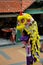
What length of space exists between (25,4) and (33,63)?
8.96m

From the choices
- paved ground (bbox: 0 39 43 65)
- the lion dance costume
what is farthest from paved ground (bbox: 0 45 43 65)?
the lion dance costume

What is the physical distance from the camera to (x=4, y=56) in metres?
Result: 13.1

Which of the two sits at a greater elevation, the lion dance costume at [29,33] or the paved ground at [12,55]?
the lion dance costume at [29,33]

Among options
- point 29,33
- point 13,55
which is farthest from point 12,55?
point 29,33

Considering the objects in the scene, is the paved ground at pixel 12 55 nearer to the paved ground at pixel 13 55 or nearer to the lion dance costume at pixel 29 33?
the paved ground at pixel 13 55

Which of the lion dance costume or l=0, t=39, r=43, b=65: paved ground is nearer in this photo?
the lion dance costume

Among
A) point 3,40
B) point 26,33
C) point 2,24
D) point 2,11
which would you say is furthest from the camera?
point 2,24

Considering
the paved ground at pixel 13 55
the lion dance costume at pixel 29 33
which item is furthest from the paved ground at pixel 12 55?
the lion dance costume at pixel 29 33

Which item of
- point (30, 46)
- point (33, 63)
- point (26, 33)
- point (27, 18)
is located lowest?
point (33, 63)

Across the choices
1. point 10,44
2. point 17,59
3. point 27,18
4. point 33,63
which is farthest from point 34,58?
point 10,44

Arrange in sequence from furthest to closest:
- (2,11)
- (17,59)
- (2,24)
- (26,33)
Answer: (2,24) < (2,11) < (17,59) < (26,33)

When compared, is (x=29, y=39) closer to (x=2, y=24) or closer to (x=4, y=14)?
(x=4, y=14)

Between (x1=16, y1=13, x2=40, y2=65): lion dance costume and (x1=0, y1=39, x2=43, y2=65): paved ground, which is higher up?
(x1=16, y1=13, x2=40, y2=65): lion dance costume

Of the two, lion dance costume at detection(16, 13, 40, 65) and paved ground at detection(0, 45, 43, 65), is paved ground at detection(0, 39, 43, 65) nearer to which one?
paved ground at detection(0, 45, 43, 65)
